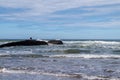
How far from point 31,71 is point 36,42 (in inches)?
1509

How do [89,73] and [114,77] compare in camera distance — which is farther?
[89,73]

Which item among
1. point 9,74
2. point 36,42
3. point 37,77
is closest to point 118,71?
point 37,77

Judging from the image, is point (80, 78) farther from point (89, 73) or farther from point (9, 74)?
point (9, 74)

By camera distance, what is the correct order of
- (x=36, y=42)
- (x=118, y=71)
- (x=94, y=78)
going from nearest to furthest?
(x=94, y=78) → (x=118, y=71) → (x=36, y=42)

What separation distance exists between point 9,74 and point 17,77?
4.30ft

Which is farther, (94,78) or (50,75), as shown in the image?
(50,75)

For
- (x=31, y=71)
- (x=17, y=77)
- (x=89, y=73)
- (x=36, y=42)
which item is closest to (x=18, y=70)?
(x=31, y=71)

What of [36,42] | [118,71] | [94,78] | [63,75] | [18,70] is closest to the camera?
[94,78]

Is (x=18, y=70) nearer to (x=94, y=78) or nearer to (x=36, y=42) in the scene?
(x=94, y=78)

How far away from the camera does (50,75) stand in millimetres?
17250

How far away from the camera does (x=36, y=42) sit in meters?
57.2

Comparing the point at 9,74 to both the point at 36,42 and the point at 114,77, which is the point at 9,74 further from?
the point at 36,42

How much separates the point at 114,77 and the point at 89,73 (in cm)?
176

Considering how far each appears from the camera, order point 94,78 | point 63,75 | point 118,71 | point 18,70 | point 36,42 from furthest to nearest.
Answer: point 36,42 < point 18,70 < point 118,71 < point 63,75 < point 94,78
